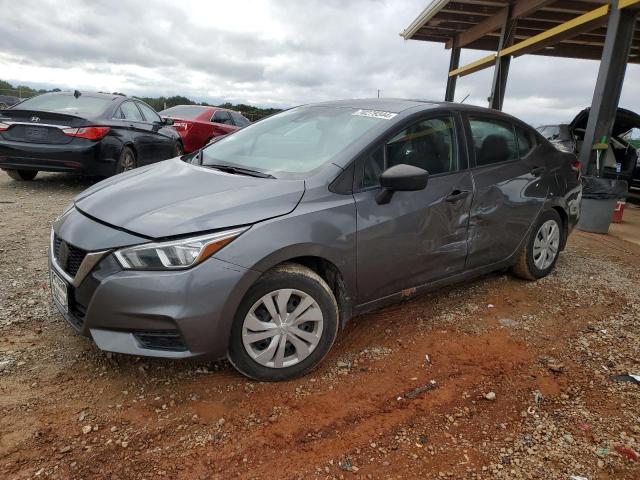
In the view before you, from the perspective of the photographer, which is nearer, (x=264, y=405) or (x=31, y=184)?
(x=264, y=405)

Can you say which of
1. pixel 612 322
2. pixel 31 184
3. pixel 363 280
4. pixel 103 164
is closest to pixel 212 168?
pixel 363 280

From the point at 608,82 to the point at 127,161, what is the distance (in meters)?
7.31

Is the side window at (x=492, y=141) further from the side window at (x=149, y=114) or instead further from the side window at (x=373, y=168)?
the side window at (x=149, y=114)

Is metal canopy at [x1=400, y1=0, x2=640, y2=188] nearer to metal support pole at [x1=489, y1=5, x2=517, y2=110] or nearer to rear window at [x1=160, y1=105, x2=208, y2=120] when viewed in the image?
metal support pole at [x1=489, y1=5, x2=517, y2=110]

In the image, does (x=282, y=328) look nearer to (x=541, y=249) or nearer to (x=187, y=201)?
(x=187, y=201)

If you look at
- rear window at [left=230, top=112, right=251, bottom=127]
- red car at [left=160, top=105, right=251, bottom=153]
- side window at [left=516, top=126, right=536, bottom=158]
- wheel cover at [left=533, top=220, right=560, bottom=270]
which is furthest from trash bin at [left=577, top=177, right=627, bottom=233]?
rear window at [left=230, top=112, right=251, bottom=127]

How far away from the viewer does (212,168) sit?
123 inches

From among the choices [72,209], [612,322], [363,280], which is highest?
[72,209]

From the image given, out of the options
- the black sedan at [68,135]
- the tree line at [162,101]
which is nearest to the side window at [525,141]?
the black sedan at [68,135]

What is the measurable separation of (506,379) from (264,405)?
4.56ft

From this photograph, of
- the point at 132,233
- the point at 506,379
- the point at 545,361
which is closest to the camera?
the point at 132,233

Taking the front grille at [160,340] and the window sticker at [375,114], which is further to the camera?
the window sticker at [375,114]

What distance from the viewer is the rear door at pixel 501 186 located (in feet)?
11.5

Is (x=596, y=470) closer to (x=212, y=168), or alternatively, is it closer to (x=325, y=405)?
(x=325, y=405)
